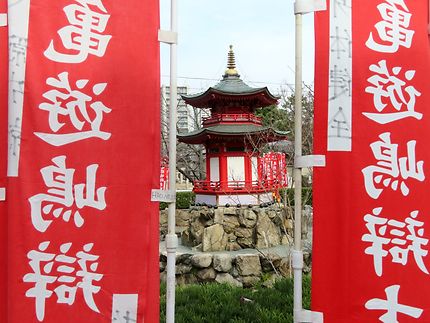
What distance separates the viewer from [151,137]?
Answer: 2.73 meters

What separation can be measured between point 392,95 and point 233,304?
230cm

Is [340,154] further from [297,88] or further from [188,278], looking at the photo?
[188,278]

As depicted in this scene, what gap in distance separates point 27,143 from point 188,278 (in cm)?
1034

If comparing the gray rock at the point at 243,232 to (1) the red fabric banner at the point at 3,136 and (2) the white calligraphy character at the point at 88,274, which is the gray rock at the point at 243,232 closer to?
(2) the white calligraphy character at the point at 88,274

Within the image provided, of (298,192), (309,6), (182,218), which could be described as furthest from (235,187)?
(309,6)

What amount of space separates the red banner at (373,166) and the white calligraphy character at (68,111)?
148cm

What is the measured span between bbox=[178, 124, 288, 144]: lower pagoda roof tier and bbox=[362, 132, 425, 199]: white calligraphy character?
10.8 meters

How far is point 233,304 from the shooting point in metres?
3.79

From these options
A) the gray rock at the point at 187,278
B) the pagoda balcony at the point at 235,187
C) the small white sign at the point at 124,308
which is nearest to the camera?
the small white sign at the point at 124,308

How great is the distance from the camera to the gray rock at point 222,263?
12039 millimetres

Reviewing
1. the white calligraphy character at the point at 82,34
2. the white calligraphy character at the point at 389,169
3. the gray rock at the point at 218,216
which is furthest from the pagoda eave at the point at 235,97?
the white calligraphy character at the point at 389,169

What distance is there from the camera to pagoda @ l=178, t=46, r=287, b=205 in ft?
45.6

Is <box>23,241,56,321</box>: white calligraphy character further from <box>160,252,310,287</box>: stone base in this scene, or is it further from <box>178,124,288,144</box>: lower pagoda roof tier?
<box>178,124,288,144</box>: lower pagoda roof tier

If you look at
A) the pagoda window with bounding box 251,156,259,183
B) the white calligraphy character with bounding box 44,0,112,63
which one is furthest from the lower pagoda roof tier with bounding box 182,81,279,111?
the white calligraphy character with bounding box 44,0,112,63
